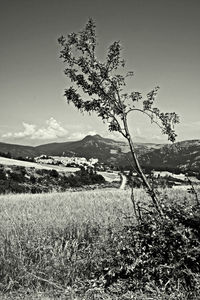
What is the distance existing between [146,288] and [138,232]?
1.06 m

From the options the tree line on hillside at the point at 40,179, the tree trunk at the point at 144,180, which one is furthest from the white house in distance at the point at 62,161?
the tree trunk at the point at 144,180

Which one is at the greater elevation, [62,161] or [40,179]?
[62,161]

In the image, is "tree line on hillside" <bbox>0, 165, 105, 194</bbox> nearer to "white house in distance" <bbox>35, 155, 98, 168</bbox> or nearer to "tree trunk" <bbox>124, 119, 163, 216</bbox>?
"white house in distance" <bbox>35, 155, 98, 168</bbox>

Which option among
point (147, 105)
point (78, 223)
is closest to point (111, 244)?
point (78, 223)

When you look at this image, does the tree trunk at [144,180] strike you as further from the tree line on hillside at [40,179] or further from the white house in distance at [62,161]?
the white house in distance at [62,161]

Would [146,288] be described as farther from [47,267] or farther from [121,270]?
[47,267]

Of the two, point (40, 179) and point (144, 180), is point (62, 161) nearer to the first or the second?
point (40, 179)

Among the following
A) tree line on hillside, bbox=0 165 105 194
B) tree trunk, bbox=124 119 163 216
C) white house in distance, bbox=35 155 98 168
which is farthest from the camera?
white house in distance, bbox=35 155 98 168

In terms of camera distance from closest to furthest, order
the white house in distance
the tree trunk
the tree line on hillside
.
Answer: the tree trunk
the tree line on hillside
the white house in distance

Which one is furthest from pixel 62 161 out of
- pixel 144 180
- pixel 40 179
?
pixel 144 180

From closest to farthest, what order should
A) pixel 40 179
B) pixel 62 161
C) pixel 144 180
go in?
pixel 144 180, pixel 40 179, pixel 62 161

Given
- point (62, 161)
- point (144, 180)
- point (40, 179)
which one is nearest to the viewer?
point (144, 180)

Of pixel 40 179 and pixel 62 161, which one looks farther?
pixel 62 161

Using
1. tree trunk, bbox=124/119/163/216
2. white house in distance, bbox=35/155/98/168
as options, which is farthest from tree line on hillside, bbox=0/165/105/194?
tree trunk, bbox=124/119/163/216
